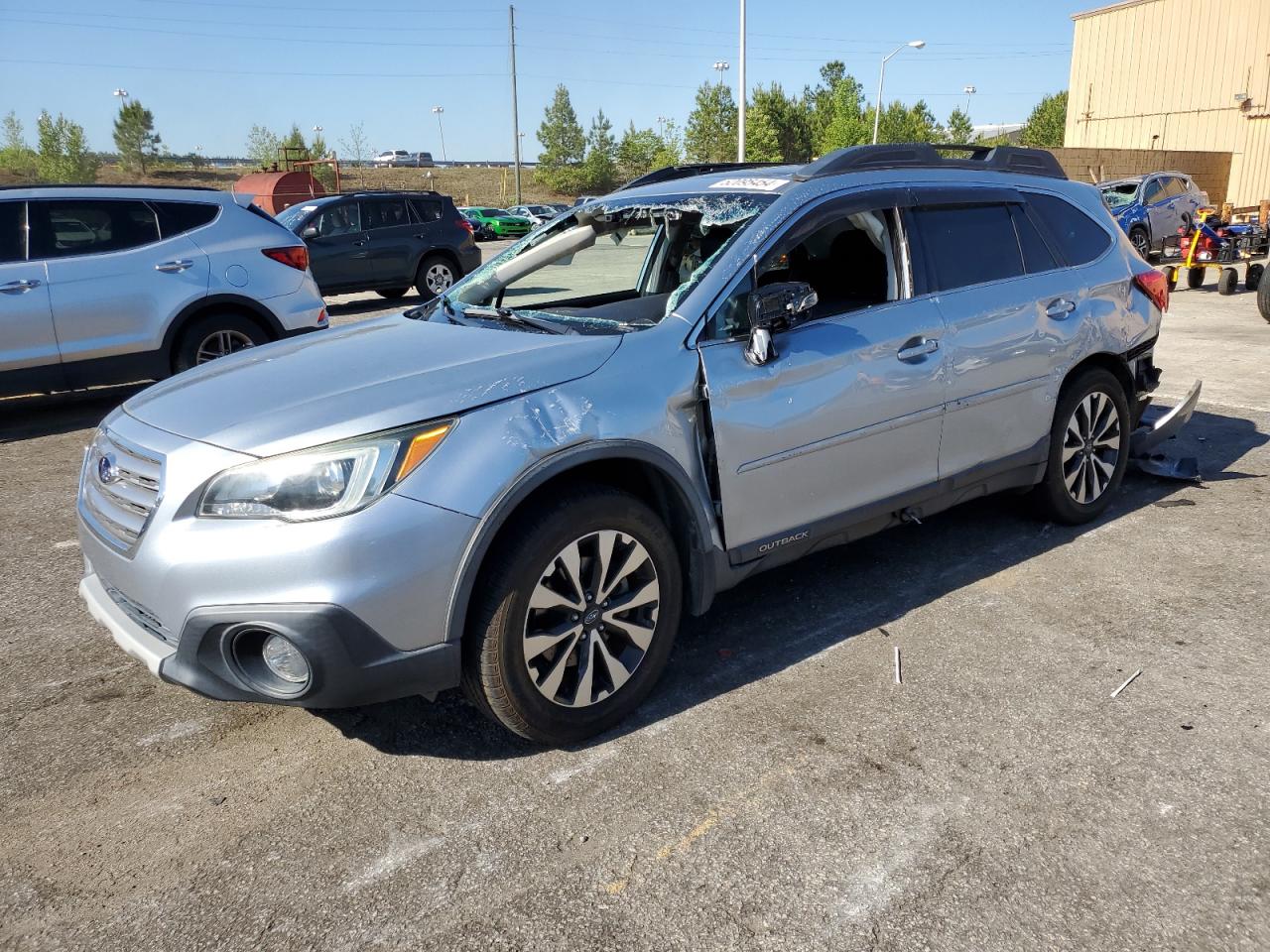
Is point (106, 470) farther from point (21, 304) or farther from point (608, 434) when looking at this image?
point (21, 304)

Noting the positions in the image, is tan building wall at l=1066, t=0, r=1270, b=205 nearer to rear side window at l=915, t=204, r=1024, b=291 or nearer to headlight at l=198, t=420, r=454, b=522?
rear side window at l=915, t=204, r=1024, b=291

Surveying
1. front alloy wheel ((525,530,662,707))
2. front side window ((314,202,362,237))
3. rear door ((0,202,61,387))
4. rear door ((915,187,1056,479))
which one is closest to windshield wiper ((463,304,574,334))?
front alloy wheel ((525,530,662,707))

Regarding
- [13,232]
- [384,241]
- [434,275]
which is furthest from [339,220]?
[13,232]

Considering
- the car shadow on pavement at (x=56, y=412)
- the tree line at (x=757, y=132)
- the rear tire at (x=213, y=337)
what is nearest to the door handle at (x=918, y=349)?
the rear tire at (x=213, y=337)

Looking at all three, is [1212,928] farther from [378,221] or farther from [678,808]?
[378,221]

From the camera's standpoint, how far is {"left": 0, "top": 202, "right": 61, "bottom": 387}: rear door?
711 cm

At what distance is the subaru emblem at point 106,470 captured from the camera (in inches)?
122

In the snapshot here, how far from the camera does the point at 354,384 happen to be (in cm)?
305

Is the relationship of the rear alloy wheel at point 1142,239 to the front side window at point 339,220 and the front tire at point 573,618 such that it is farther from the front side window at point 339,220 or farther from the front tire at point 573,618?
the front tire at point 573,618

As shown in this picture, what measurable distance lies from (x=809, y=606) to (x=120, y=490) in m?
2.57

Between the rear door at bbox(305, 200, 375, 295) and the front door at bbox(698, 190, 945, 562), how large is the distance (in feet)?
39.4

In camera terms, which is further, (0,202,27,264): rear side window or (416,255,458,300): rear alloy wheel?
(416,255,458,300): rear alloy wheel

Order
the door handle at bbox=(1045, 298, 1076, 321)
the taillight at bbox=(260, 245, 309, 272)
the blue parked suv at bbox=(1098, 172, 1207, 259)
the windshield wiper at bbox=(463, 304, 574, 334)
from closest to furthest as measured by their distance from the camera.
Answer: the windshield wiper at bbox=(463, 304, 574, 334)
the door handle at bbox=(1045, 298, 1076, 321)
the taillight at bbox=(260, 245, 309, 272)
the blue parked suv at bbox=(1098, 172, 1207, 259)

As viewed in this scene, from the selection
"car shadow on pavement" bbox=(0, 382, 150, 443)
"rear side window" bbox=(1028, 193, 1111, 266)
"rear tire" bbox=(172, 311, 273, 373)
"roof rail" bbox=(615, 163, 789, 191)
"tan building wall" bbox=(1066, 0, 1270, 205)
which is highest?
"tan building wall" bbox=(1066, 0, 1270, 205)
